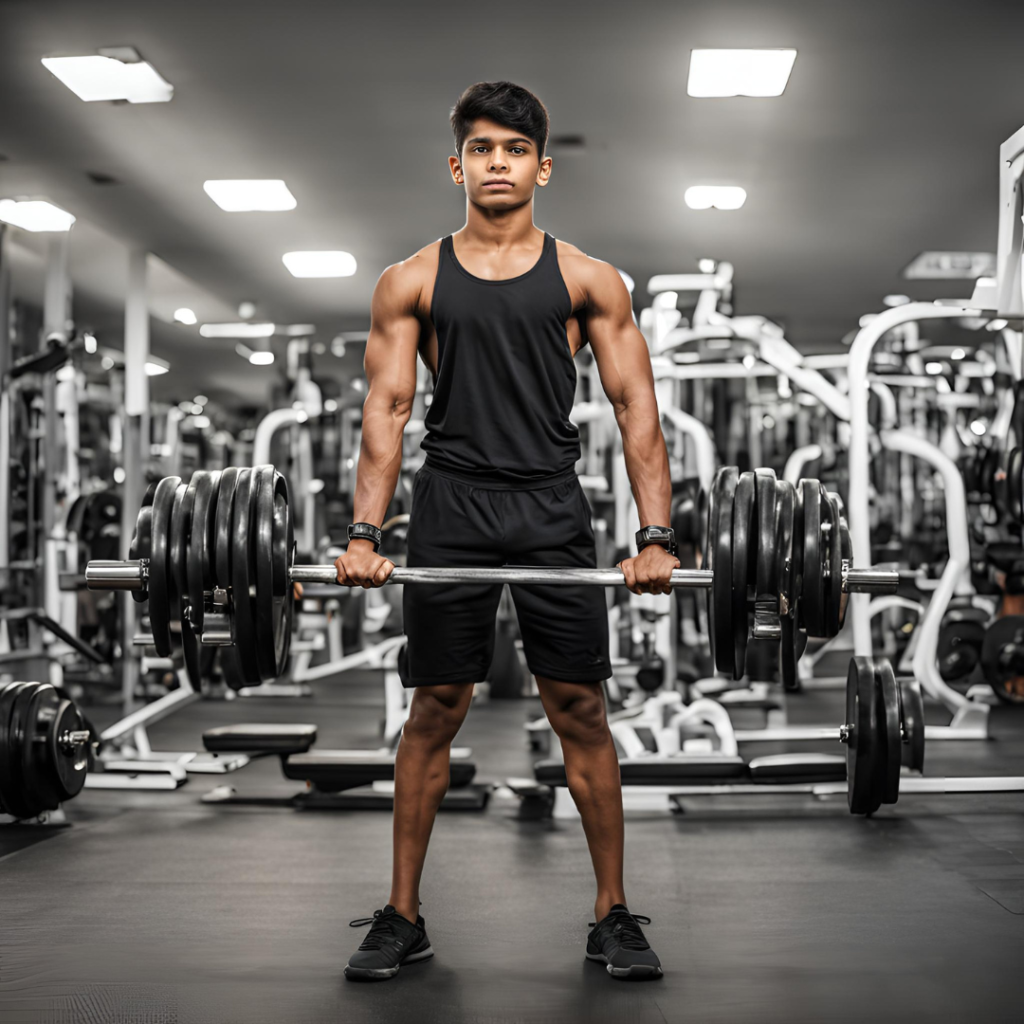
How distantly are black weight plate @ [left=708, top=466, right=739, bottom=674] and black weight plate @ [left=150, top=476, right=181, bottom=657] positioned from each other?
2.85 ft

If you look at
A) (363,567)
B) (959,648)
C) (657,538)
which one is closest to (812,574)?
(657,538)

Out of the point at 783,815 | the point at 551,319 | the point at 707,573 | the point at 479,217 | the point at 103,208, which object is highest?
the point at 103,208

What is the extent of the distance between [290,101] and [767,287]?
3382 millimetres

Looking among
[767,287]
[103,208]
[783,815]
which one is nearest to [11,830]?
[783,815]

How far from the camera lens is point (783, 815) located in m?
2.88

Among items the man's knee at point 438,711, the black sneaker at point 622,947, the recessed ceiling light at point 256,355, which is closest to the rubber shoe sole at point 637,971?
the black sneaker at point 622,947

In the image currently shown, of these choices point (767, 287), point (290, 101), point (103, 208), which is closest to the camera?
point (290, 101)

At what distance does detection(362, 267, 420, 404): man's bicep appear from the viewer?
1.71 m

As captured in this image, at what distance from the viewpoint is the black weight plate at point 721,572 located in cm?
171

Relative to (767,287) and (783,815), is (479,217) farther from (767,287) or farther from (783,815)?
(767,287)

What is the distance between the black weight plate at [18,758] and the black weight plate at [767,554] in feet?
5.95

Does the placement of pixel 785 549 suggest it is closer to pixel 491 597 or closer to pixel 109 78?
pixel 491 597

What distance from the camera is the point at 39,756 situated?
2609 millimetres

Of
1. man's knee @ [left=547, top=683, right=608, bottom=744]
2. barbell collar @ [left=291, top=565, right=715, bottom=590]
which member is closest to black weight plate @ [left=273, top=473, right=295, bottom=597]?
barbell collar @ [left=291, top=565, right=715, bottom=590]
